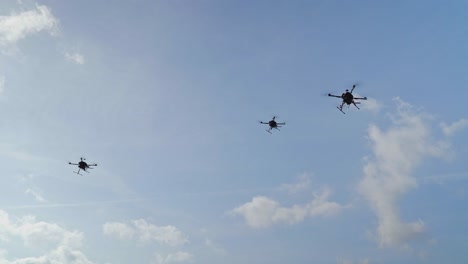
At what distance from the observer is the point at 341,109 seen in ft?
260

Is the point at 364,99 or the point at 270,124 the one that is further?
the point at 270,124

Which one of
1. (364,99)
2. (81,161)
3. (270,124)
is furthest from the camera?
(81,161)

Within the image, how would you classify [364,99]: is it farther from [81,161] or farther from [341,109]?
[81,161]

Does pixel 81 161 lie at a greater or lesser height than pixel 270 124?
lesser

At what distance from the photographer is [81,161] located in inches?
4355

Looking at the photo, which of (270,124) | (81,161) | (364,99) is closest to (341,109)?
(364,99)

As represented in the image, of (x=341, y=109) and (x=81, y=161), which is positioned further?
(x=81, y=161)

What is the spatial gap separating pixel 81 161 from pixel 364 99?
271 ft

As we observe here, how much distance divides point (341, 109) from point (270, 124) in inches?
1012

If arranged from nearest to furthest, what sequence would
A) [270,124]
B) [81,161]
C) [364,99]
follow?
[364,99] < [270,124] < [81,161]

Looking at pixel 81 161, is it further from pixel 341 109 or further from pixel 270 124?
pixel 341 109

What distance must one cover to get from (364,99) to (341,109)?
201 inches

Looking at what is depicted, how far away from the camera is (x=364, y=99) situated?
7762 cm

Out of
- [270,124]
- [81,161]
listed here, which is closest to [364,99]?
[270,124]
